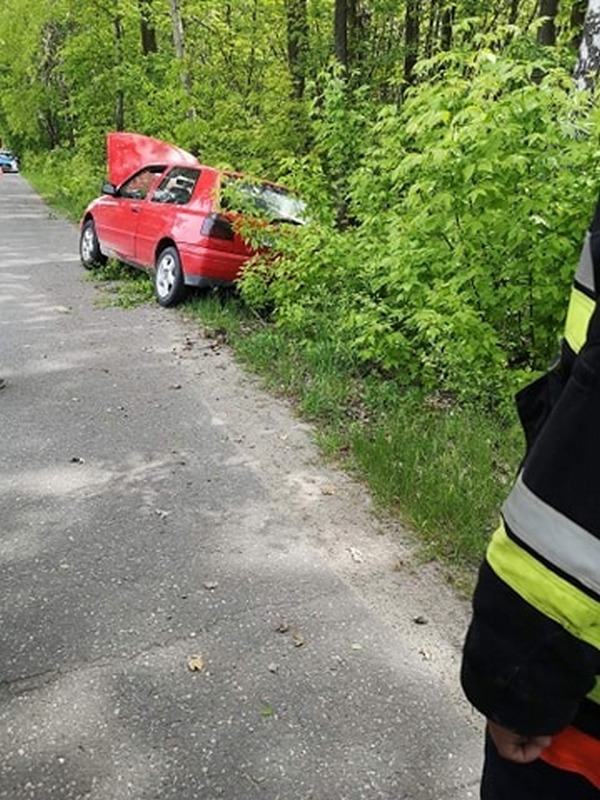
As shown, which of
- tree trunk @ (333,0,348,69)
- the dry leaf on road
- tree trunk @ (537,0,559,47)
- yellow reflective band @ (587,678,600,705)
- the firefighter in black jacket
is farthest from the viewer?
tree trunk @ (333,0,348,69)

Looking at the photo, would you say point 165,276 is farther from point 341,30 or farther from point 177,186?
point 341,30

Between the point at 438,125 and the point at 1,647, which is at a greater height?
the point at 438,125

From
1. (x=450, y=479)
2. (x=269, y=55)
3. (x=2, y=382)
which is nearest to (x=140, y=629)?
(x=450, y=479)

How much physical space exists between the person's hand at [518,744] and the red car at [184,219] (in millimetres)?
6410

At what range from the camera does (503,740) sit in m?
1.20

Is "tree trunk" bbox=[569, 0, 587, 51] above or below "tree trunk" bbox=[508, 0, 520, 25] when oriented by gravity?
below

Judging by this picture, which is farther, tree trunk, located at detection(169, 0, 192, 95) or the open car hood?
tree trunk, located at detection(169, 0, 192, 95)

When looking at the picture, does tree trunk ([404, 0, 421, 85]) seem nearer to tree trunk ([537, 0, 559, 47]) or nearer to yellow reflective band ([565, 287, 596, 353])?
tree trunk ([537, 0, 559, 47])

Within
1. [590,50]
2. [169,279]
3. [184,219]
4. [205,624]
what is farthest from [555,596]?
[169,279]

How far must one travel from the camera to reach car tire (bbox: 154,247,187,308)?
27.9 feet

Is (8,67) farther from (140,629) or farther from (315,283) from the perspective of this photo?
(140,629)

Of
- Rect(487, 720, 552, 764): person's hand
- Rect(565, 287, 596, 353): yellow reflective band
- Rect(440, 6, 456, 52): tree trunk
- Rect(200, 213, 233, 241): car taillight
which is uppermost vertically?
Rect(440, 6, 456, 52): tree trunk

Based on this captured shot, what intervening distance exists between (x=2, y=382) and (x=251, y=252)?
334 centimetres

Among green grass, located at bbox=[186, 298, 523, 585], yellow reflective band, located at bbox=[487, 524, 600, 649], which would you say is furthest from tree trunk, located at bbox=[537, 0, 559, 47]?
yellow reflective band, located at bbox=[487, 524, 600, 649]
